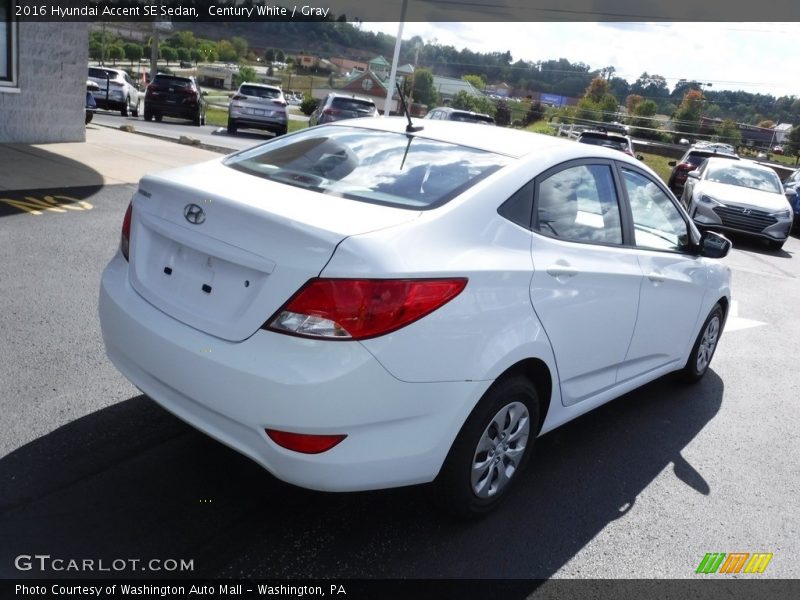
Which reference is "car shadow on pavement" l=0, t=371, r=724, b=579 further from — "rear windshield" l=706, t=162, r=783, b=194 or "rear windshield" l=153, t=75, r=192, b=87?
"rear windshield" l=153, t=75, r=192, b=87

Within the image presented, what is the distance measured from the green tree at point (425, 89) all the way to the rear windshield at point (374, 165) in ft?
161

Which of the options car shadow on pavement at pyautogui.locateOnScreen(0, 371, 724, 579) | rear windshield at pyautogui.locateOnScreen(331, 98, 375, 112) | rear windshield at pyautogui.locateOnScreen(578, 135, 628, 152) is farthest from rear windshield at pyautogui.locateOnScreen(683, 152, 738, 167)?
car shadow on pavement at pyautogui.locateOnScreen(0, 371, 724, 579)

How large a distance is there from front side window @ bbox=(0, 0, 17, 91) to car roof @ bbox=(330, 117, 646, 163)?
9.27 m

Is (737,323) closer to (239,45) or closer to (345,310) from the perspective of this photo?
(345,310)

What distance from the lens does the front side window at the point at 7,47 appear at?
11109 millimetres

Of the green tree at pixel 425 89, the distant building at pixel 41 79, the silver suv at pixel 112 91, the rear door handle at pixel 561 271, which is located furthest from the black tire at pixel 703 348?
the green tree at pixel 425 89

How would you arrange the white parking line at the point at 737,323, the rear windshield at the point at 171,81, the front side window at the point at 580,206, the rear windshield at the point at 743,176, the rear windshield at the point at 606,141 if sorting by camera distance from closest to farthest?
the front side window at the point at 580,206, the white parking line at the point at 737,323, the rear windshield at the point at 743,176, the rear windshield at the point at 606,141, the rear windshield at the point at 171,81

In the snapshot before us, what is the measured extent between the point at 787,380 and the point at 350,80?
2956 inches

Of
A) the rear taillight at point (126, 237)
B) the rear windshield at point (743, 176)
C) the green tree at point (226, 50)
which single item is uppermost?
the rear taillight at point (126, 237)

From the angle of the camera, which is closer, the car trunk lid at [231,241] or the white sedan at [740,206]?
the car trunk lid at [231,241]

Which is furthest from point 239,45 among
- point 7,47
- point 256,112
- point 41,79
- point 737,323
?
point 737,323

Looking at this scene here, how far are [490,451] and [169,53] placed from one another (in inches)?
3385

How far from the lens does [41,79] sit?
38.8ft

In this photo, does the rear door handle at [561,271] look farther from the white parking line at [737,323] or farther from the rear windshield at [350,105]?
the rear windshield at [350,105]
